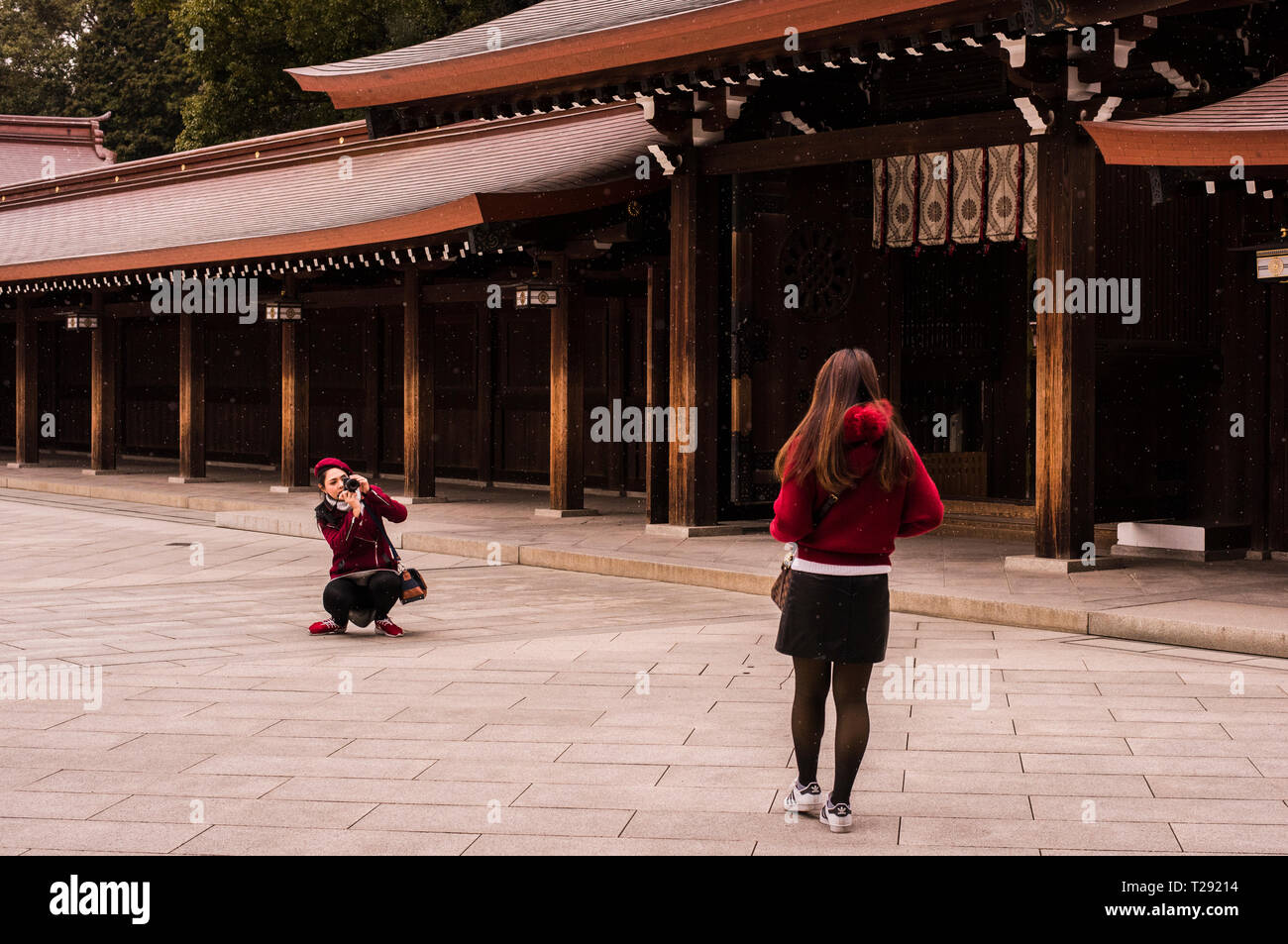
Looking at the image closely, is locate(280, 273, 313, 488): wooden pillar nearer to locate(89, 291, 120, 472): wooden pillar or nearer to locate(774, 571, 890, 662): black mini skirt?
locate(89, 291, 120, 472): wooden pillar

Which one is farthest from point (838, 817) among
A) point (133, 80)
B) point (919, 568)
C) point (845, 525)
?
point (133, 80)

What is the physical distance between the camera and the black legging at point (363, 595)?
9.42 m

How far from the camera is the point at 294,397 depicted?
1936 cm

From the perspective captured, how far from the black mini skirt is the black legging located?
4.66 meters

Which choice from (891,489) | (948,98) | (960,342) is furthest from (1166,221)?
(891,489)

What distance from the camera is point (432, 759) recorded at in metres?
6.13

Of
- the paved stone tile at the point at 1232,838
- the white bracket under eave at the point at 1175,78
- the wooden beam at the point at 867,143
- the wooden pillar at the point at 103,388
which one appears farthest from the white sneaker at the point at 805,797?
the wooden pillar at the point at 103,388

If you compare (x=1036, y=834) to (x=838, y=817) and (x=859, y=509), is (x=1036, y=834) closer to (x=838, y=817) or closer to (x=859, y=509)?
(x=838, y=817)

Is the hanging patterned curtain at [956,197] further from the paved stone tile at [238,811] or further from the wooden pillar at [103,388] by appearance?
the wooden pillar at [103,388]

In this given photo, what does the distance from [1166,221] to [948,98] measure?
263cm

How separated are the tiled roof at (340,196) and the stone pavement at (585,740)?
5.47 m

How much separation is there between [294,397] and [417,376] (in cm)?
256

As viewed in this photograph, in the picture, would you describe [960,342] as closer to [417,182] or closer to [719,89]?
[719,89]

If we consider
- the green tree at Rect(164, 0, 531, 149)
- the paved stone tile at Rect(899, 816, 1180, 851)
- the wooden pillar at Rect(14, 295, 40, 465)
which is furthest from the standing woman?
the green tree at Rect(164, 0, 531, 149)
